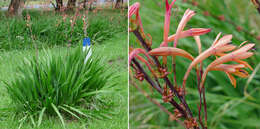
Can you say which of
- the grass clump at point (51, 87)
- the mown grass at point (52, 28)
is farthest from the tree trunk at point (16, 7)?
the grass clump at point (51, 87)

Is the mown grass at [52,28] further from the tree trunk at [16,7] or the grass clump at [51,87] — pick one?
the grass clump at [51,87]

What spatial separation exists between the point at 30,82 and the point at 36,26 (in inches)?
82.4

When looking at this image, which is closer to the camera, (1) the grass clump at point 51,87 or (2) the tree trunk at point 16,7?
(1) the grass clump at point 51,87

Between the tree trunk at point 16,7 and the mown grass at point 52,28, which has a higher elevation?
the tree trunk at point 16,7

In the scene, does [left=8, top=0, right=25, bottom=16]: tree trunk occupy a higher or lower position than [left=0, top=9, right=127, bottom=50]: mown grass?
higher

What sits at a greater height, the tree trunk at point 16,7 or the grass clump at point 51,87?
the tree trunk at point 16,7

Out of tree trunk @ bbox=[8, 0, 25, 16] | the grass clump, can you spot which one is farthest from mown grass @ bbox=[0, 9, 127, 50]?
the grass clump

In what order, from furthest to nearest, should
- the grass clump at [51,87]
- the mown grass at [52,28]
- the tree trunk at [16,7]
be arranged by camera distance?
the tree trunk at [16,7], the mown grass at [52,28], the grass clump at [51,87]

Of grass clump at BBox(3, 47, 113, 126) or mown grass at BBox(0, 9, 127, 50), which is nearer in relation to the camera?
grass clump at BBox(3, 47, 113, 126)

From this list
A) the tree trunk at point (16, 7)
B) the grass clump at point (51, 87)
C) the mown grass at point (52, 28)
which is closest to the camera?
the grass clump at point (51, 87)

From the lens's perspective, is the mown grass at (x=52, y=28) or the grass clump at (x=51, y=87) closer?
the grass clump at (x=51, y=87)

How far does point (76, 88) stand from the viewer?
1551mm

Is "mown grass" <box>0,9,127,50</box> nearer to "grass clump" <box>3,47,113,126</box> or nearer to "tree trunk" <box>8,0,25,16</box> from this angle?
"tree trunk" <box>8,0,25,16</box>

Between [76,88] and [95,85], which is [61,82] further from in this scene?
[95,85]
